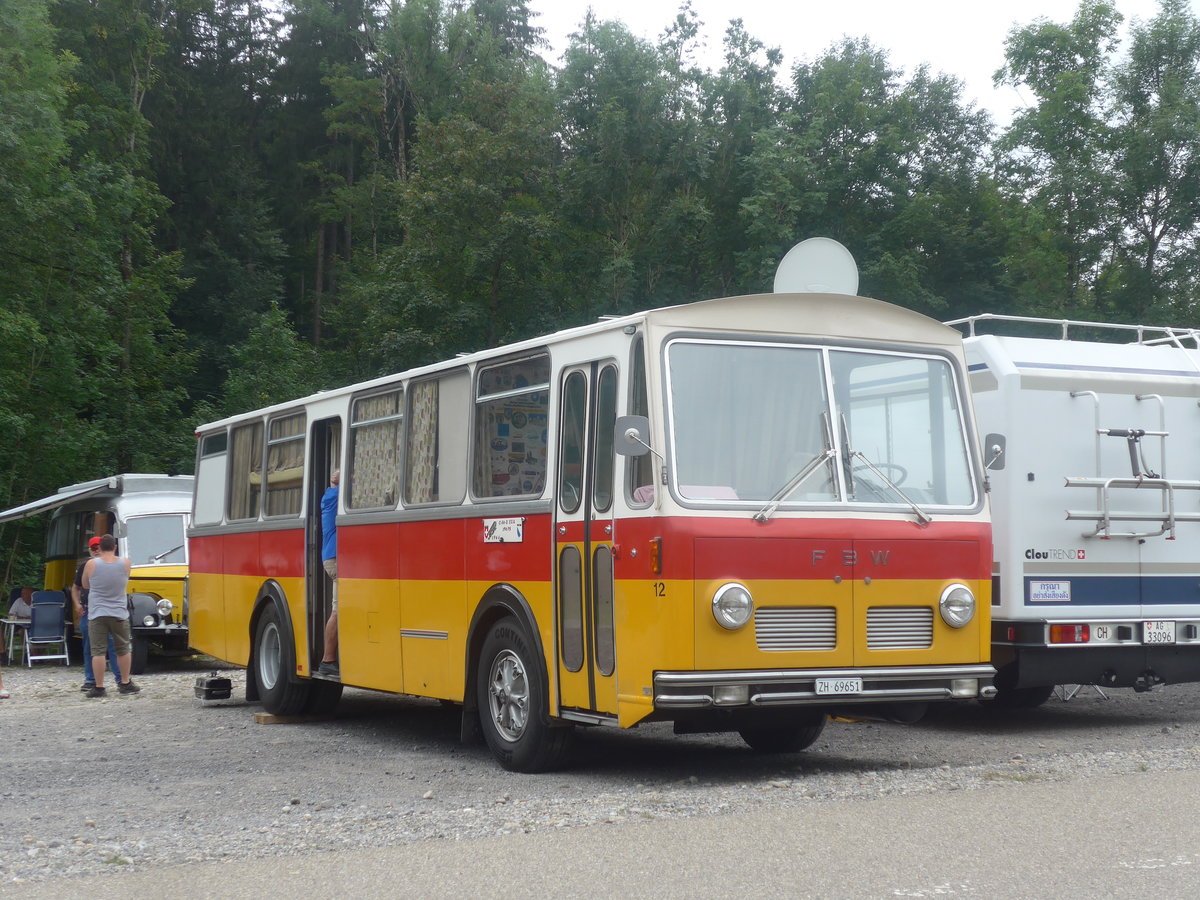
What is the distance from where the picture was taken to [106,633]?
17094mm

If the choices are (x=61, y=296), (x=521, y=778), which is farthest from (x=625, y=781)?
(x=61, y=296)

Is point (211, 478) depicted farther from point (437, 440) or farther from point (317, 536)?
point (437, 440)

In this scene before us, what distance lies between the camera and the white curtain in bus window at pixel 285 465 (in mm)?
13914

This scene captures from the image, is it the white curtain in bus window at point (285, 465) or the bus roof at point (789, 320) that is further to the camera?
the white curtain in bus window at point (285, 465)

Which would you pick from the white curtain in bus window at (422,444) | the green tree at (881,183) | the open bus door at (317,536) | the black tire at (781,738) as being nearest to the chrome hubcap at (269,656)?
the open bus door at (317,536)

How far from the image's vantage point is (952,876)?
6164 millimetres

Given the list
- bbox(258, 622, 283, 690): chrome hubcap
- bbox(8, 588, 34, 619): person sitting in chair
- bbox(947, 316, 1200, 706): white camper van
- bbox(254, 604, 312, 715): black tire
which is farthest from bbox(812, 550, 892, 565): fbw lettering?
bbox(8, 588, 34, 619): person sitting in chair

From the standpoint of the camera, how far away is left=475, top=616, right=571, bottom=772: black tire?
9578mm

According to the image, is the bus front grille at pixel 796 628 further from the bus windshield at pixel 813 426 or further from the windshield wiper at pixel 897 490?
the windshield wiper at pixel 897 490

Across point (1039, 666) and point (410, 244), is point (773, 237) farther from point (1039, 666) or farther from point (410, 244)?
point (1039, 666)

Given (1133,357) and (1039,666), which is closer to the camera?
(1039,666)

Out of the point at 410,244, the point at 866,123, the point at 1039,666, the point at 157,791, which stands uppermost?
the point at 866,123

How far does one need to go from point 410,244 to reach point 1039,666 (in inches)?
1202

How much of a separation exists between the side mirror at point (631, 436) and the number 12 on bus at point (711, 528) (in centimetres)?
1
